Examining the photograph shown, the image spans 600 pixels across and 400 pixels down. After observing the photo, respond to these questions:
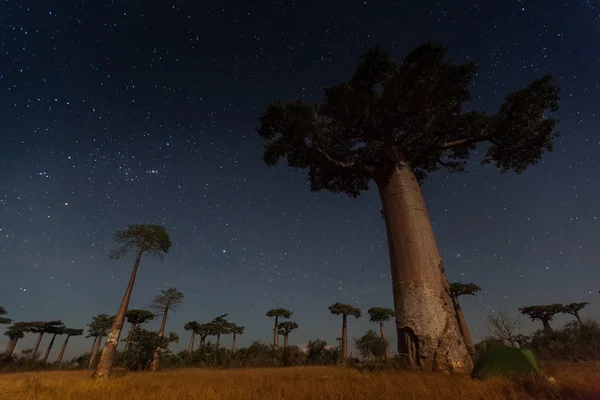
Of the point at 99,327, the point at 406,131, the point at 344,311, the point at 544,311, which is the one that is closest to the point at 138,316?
the point at 99,327

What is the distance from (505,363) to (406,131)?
8211 millimetres

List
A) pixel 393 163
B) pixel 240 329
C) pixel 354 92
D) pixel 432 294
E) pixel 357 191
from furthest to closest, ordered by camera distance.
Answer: pixel 240 329 → pixel 357 191 → pixel 354 92 → pixel 393 163 → pixel 432 294

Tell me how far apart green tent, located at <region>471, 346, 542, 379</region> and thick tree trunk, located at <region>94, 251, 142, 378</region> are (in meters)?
14.5

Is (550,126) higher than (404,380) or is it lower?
higher

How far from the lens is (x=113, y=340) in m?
13.8

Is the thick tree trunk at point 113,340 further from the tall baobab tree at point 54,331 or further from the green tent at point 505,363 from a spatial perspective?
the tall baobab tree at point 54,331

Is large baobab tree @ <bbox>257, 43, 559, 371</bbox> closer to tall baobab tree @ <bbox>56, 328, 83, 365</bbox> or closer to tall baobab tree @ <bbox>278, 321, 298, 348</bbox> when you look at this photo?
tall baobab tree @ <bbox>278, 321, 298, 348</bbox>

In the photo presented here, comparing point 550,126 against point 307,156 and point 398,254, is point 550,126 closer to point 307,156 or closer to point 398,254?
point 398,254

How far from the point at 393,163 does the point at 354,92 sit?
2.97 metres

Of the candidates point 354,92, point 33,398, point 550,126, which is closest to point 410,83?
point 354,92

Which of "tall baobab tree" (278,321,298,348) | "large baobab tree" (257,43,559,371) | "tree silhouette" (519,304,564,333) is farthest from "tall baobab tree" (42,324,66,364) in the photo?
"tree silhouette" (519,304,564,333)

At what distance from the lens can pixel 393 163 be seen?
9.14 metres

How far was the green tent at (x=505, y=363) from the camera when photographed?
5120mm

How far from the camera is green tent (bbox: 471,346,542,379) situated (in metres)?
5.12
